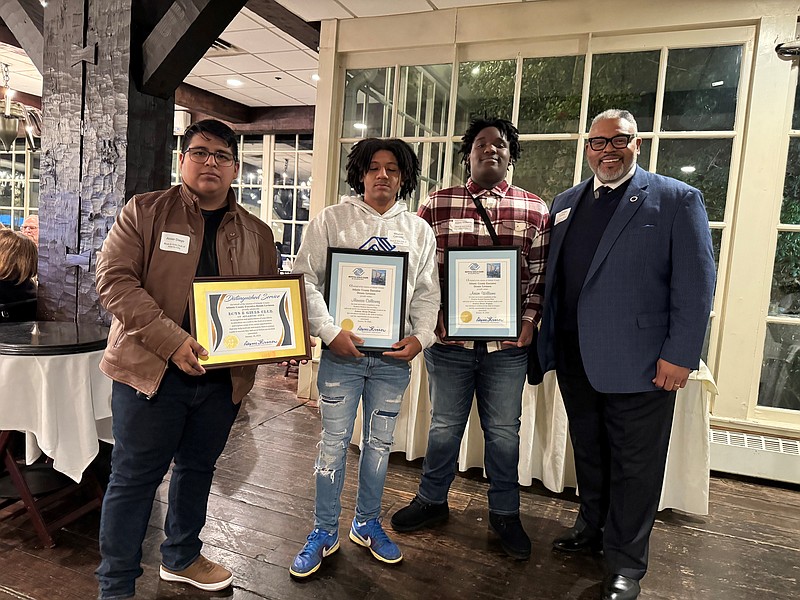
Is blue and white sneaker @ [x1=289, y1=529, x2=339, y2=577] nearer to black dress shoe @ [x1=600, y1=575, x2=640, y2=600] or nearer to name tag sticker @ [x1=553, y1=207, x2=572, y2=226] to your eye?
black dress shoe @ [x1=600, y1=575, x2=640, y2=600]

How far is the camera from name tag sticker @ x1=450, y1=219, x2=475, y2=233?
210 cm

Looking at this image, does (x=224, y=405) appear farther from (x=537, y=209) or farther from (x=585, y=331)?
(x=537, y=209)

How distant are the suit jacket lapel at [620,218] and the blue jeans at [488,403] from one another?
469 mm

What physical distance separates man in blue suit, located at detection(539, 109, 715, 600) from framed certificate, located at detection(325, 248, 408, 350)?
0.61 m

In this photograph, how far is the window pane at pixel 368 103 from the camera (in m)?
4.03

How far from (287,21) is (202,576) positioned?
378 cm

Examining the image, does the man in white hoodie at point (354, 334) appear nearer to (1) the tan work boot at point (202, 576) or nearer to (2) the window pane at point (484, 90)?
(1) the tan work boot at point (202, 576)

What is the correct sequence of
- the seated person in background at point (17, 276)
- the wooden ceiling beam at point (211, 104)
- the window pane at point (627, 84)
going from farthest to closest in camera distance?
the wooden ceiling beam at point (211, 104) < the window pane at point (627, 84) < the seated person in background at point (17, 276)

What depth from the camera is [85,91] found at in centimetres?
Answer: 242

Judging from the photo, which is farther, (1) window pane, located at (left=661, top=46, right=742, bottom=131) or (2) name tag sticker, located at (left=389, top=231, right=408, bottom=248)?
(1) window pane, located at (left=661, top=46, right=742, bottom=131)

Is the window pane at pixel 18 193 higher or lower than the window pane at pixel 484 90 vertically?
lower

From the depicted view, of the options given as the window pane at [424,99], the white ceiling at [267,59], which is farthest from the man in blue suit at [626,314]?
the white ceiling at [267,59]

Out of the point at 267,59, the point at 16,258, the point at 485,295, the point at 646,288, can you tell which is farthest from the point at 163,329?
the point at 267,59

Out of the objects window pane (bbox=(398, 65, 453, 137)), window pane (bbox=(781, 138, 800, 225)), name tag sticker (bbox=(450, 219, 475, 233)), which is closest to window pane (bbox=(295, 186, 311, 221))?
window pane (bbox=(398, 65, 453, 137))
